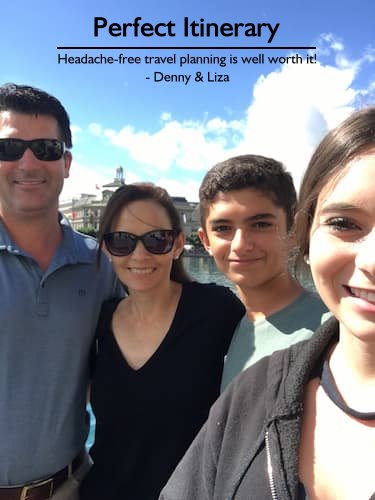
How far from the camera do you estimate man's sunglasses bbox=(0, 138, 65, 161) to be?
50.3 inches

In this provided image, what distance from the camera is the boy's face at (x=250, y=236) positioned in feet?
3.53

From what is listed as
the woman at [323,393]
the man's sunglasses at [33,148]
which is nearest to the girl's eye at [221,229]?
the woman at [323,393]

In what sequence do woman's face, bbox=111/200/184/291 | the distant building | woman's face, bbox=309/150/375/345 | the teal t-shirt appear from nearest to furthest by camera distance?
woman's face, bbox=309/150/375/345 < the teal t-shirt < woman's face, bbox=111/200/184/291 < the distant building

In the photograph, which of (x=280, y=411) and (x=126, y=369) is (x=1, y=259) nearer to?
(x=126, y=369)

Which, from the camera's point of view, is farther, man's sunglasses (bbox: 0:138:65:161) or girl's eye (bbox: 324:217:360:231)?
man's sunglasses (bbox: 0:138:65:161)

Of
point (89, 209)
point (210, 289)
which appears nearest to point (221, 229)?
point (210, 289)

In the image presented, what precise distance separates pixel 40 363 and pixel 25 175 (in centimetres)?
66

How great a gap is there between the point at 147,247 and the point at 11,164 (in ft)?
1.88

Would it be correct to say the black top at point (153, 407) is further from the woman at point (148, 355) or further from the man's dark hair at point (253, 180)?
the man's dark hair at point (253, 180)

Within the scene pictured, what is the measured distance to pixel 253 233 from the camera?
109 cm

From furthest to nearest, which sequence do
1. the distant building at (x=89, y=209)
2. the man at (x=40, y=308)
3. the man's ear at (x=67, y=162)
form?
the distant building at (x=89, y=209)
the man's ear at (x=67, y=162)
the man at (x=40, y=308)

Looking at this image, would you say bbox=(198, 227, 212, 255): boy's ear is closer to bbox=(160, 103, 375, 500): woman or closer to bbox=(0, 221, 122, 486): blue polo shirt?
bbox=(0, 221, 122, 486): blue polo shirt

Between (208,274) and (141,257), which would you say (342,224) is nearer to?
(141,257)

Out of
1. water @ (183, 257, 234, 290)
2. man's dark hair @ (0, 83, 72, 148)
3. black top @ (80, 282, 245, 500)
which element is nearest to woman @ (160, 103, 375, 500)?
black top @ (80, 282, 245, 500)
